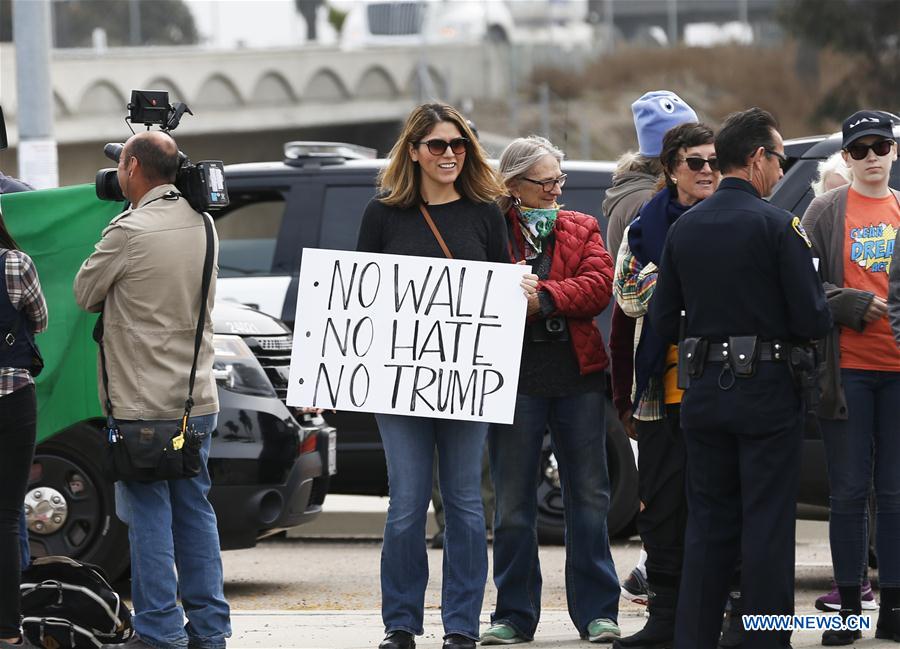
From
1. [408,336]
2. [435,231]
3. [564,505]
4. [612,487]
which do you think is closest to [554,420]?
[564,505]

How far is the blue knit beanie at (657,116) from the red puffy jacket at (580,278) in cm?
60

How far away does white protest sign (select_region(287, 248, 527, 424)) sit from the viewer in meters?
6.06

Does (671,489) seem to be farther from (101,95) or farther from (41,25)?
(101,95)

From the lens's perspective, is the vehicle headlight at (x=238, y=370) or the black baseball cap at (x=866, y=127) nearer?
the black baseball cap at (x=866, y=127)

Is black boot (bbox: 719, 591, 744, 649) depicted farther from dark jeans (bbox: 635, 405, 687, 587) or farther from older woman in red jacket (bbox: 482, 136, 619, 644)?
older woman in red jacket (bbox: 482, 136, 619, 644)

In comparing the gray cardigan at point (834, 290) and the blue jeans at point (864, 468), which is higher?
the gray cardigan at point (834, 290)

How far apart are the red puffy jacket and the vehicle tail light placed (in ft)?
7.41

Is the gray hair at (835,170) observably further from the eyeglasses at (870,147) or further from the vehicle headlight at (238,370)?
the vehicle headlight at (238,370)

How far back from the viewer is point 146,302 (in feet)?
19.1

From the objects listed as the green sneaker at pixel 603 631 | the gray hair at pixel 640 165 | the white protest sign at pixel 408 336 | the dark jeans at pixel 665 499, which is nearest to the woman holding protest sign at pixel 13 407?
the white protest sign at pixel 408 336

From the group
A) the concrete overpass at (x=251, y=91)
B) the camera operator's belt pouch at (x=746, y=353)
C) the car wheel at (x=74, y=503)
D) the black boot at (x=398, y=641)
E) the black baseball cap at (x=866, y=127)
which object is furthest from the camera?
the concrete overpass at (x=251, y=91)

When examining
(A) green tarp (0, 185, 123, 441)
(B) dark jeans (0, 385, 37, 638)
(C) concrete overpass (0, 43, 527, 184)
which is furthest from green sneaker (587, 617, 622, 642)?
(C) concrete overpass (0, 43, 527, 184)

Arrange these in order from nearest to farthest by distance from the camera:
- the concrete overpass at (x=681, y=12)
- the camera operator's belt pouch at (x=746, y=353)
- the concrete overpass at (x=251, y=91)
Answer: the camera operator's belt pouch at (x=746, y=353)
the concrete overpass at (x=251, y=91)
the concrete overpass at (x=681, y=12)

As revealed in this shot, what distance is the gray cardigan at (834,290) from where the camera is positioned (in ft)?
20.4
